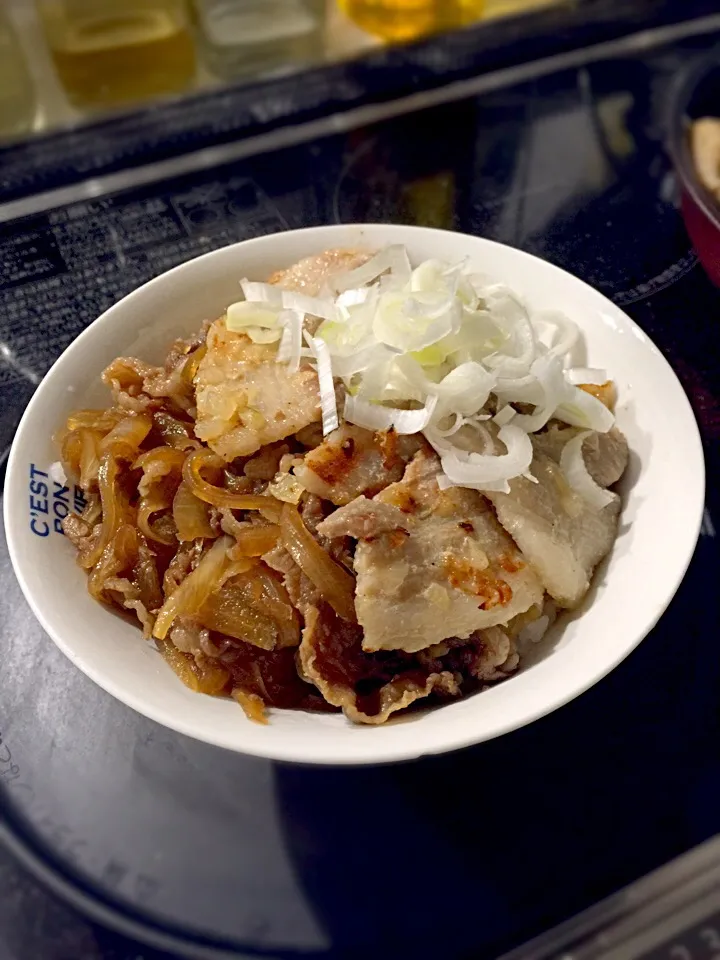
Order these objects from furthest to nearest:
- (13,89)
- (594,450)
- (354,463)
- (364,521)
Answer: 1. (13,89)
2. (594,450)
3. (354,463)
4. (364,521)

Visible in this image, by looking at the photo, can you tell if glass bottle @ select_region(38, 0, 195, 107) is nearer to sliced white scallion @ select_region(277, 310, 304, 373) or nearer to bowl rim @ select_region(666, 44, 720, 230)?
bowl rim @ select_region(666, 44, 720, 230)

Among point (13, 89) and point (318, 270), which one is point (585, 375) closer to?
point (318, 270)

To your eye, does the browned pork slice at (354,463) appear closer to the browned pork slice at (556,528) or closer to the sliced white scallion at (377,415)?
the sliced white scallion at (377,415)

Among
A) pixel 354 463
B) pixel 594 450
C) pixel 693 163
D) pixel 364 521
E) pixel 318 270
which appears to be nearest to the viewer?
pixel 364 521

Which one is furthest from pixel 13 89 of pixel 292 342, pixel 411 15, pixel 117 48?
pixel 292 342

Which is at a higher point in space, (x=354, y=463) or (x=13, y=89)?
(x=13, y=89)

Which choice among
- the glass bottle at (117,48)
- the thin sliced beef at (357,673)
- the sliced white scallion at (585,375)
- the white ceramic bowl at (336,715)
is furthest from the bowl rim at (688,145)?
the glass bottle at (117,48)
